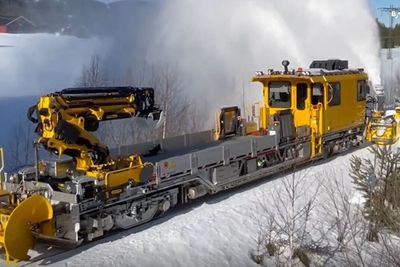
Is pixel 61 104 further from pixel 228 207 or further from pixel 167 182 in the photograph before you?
pixel 228 207

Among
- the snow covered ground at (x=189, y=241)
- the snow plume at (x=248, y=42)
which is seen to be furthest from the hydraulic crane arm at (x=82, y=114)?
the snow plume at (x=248, y=42)

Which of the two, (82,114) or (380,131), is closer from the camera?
(82,114)

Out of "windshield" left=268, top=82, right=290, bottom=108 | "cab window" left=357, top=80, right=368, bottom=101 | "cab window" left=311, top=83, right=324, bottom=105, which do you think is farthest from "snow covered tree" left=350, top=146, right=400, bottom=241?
"cab window" left=357, top=80, right=368, bottom=101

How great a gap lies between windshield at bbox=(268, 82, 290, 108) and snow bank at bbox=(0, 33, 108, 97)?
15.4 metres

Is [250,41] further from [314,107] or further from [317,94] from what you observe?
[314,107]

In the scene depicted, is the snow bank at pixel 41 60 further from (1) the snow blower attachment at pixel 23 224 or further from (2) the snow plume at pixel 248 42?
(1) the snow blower attachment at pixel 23 224

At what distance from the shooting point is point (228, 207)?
1172 centimetres

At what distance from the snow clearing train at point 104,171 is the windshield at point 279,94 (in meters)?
1.28

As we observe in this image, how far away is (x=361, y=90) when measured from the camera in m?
18.2

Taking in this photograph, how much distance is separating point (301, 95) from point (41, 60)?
22.3m

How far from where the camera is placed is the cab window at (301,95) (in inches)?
623

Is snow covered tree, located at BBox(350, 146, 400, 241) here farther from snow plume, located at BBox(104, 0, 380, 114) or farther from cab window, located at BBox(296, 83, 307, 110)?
snow plume, located at BBox(104, 0, 380, 114)

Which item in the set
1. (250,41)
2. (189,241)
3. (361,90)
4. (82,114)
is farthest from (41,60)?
(189,241)

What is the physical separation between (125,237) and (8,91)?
2211cm
